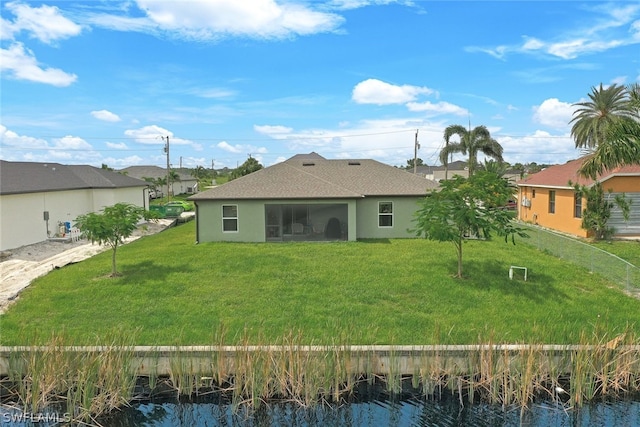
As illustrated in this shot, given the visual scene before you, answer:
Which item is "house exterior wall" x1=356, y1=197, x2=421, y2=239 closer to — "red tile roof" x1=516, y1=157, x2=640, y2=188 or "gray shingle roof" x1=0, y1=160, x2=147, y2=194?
"red tile roof" x1=516, y1=157, x2=640, y2=188

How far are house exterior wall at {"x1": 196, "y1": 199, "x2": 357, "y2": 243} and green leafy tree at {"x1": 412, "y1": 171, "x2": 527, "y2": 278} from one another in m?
6.47

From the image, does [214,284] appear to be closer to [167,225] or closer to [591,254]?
[591,254]

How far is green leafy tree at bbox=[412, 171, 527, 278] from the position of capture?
12.9 meters

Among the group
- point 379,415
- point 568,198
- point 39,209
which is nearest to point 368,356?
point 379,415

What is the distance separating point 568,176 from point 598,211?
4.75m

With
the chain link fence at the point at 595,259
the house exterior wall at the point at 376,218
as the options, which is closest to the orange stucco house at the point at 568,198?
the chain link fence at the point at 595,259

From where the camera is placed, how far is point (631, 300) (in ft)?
39.0

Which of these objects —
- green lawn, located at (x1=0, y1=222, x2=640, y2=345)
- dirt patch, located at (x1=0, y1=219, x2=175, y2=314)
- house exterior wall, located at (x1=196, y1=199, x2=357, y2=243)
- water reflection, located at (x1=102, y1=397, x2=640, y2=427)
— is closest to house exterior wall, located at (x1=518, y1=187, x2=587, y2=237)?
green lawn, located at (x1=0, y1=222, x2=640, y2=345)

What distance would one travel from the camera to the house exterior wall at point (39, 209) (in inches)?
789

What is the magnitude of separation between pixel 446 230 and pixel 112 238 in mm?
10264

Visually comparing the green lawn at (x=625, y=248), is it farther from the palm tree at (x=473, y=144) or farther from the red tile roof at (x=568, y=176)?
the palm tree at (x=473, y=144)

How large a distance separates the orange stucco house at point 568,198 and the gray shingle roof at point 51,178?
27711mm

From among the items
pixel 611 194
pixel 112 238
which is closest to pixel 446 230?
pixel 112 238

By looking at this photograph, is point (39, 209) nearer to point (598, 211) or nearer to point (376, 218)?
point (376, 218)
